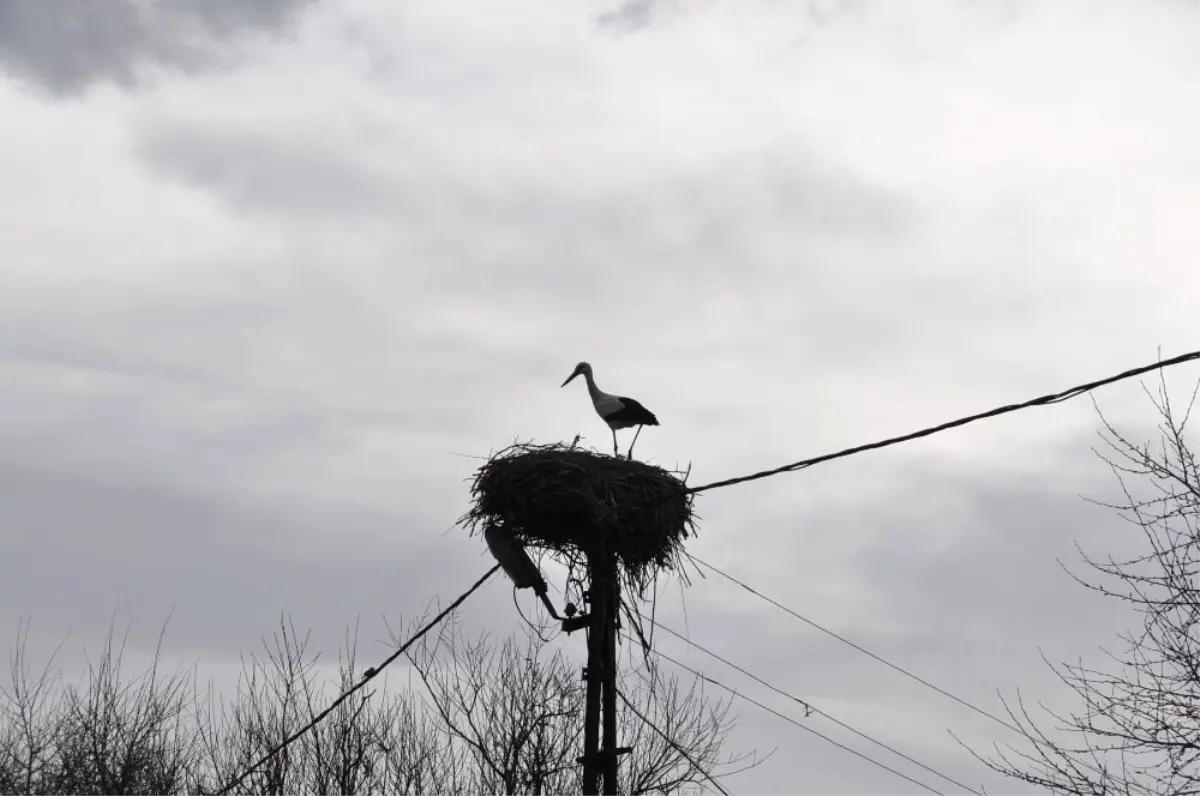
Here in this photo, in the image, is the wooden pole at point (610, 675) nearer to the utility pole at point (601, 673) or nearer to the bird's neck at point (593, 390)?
the utility pole at point (601, 673)

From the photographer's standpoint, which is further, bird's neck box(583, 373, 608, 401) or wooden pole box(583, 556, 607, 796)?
bird's neck box(583, 373, 608, 401)

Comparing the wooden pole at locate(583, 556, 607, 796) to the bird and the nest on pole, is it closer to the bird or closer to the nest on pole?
the nest on pole

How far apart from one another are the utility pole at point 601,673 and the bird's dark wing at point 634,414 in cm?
297

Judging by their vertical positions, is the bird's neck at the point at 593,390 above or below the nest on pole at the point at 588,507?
above

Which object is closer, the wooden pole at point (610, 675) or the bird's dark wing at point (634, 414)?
the wooden pole at point (610, 675)

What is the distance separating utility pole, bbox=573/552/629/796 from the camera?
8000mm

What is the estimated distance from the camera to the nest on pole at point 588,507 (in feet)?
29.6

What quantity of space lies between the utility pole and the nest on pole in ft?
0.68

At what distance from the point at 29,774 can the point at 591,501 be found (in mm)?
9102

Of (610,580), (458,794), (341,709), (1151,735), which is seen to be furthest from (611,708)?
(341,709)

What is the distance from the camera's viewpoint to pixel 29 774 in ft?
47.5

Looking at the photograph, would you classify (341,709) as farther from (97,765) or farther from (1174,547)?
(1174,547)

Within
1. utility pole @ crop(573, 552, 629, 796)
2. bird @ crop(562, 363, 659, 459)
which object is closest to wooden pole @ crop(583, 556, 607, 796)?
utility pole @ crop(573, 552, 629, 796)

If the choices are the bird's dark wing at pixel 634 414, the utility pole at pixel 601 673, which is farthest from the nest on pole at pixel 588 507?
the bird's dark wing at pixel 634 414
